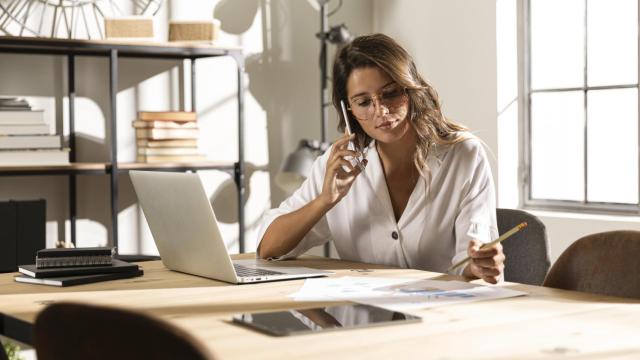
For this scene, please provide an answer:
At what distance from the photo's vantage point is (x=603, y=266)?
1959mm

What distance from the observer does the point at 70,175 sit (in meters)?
3.93

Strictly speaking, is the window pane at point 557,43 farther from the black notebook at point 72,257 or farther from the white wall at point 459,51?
the black notebook at point 72,257

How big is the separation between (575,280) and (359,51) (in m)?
0.87

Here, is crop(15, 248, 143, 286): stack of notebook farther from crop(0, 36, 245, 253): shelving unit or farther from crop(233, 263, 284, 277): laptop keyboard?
crop(0, 36, 245, 253): shelving unit

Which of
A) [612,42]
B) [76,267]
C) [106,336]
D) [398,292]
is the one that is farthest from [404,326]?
[612,42]

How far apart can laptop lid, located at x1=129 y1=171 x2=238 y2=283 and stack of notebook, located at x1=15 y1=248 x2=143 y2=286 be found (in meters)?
0.11

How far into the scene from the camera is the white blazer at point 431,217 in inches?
95.9

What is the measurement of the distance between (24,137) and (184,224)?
1.79 meters

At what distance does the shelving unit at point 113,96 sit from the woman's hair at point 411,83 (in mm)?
1482

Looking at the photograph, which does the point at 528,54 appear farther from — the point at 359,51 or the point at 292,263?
the point at 292,263

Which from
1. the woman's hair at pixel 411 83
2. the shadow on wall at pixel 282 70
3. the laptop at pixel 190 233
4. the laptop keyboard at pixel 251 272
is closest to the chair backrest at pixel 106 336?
the laptop at pixel 190 233

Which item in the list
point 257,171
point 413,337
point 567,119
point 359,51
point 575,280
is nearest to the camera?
point 413,337

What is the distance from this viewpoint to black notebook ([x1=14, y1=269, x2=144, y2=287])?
6.55 ft

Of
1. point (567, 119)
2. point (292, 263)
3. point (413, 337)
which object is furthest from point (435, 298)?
point (567, 119)
